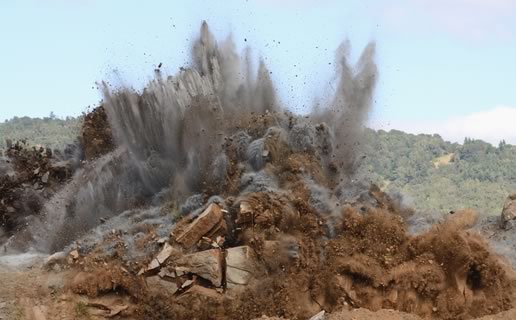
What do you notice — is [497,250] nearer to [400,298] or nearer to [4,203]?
[400,298]

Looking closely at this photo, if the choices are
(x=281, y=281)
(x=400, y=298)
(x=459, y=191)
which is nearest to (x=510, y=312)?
(x=400, y=298)

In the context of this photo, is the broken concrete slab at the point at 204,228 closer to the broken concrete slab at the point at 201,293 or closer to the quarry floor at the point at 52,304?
the broken concrete slab at the point at 201,293

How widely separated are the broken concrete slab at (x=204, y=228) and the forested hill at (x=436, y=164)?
38.6m

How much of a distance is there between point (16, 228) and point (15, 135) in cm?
6252

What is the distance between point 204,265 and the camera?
50.3 feet

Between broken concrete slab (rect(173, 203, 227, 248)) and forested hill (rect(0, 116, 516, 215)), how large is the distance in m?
38.6

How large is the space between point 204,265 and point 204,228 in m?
0.80

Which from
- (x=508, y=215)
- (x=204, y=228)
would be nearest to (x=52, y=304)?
(x=204, y=228)

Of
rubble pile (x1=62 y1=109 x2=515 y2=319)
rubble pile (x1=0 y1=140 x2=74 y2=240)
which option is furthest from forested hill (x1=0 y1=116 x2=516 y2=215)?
rubble pile (x1=62 y1=109 x2=515 y2=319)

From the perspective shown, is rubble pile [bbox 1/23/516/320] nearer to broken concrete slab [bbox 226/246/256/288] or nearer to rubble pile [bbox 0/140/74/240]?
broken concrete slab [bbox 226/246/256/288]

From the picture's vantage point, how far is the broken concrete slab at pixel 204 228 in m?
15.6

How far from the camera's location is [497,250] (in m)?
17.5

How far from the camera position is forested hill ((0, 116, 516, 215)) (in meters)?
60.4

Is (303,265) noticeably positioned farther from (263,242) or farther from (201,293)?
(201,293)
